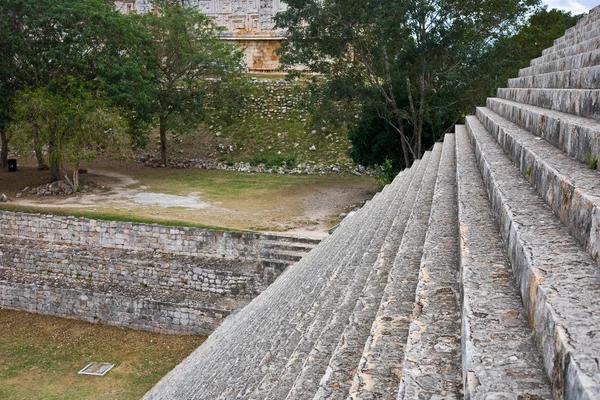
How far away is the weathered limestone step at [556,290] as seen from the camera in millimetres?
1475

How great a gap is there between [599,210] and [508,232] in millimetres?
806

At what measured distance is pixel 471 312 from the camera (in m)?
2.20

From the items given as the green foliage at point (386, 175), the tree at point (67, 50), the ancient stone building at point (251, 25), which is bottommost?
the green foliage at point (386, 175)

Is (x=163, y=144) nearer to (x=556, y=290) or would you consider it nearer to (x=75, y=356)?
(x=75, y=356)

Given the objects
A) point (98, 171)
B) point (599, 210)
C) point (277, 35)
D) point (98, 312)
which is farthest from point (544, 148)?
point (277, 35)

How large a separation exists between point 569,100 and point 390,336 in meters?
3.10

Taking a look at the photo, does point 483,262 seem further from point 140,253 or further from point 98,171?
point 98,171

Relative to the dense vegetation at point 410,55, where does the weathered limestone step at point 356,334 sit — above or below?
below

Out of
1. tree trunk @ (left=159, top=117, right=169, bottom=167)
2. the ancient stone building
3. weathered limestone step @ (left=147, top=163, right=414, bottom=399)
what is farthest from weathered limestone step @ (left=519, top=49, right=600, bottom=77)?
the ancient stone building

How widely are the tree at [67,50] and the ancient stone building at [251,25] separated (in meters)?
16.0

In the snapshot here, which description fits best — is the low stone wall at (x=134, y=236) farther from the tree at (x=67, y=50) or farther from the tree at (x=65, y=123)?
the tree at (x=67, y=50)

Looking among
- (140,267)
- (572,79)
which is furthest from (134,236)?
(572,79)

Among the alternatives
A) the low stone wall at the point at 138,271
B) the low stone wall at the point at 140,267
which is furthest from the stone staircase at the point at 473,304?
the low stone wall at the point at 140,267

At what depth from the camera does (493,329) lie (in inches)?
81.8
